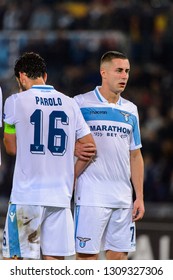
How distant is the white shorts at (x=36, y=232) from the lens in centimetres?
732

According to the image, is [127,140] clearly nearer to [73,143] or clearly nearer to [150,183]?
[73,143]

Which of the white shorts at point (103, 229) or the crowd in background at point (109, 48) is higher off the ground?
the crowd in background at point (109, 48)

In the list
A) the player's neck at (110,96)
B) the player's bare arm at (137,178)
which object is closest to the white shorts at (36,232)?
the player's bare arm at (137,178)

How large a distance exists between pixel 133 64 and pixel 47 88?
32.2 feet

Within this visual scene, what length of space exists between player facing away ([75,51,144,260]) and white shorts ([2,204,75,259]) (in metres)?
0.48

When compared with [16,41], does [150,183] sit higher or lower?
lower

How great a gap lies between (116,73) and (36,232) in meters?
1.53

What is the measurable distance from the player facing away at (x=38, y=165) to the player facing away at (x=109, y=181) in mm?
499

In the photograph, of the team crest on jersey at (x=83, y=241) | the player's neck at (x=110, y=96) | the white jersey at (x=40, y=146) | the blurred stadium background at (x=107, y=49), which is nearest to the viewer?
the white jersey at (x=40, y=146)

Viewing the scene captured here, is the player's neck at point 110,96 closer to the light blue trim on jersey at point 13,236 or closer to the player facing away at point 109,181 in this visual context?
the player facing away at point 109,181

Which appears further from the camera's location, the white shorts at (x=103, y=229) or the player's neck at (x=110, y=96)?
the player's neck at (x=110, y=96)
